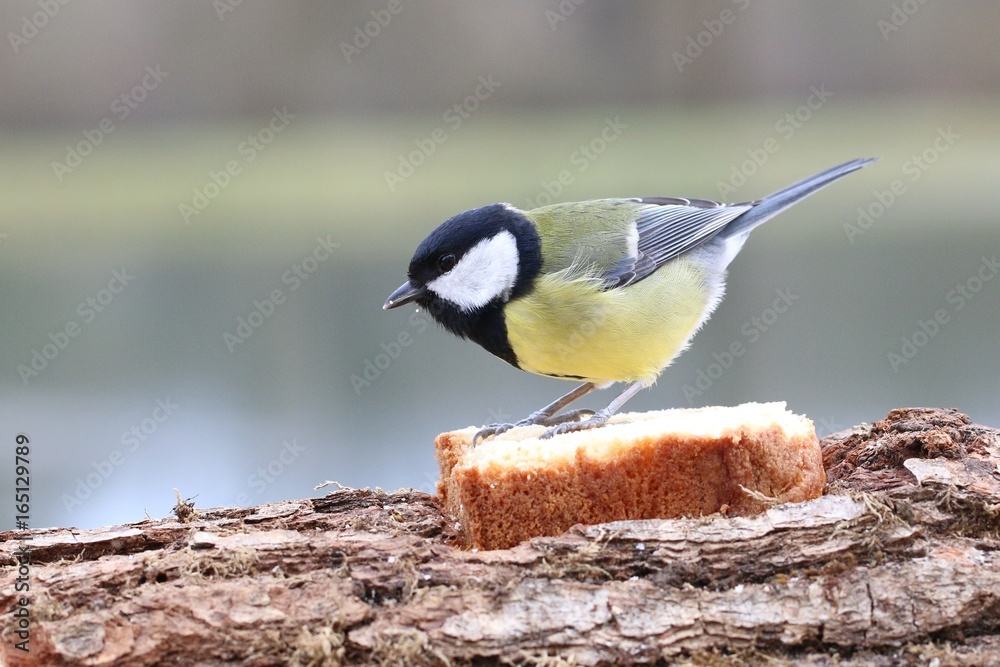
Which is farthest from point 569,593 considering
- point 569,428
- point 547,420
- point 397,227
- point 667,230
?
point 397,227

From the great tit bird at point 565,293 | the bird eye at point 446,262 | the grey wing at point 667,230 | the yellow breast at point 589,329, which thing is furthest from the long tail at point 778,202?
the bird eye at point 446,262

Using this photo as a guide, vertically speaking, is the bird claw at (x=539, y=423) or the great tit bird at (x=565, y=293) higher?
the great tit bird at (x=565, y=293)

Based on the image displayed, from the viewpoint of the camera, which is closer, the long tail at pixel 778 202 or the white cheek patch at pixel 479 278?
the white cheek patch at pixel 479 278

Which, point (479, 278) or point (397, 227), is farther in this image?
point (397, 227)

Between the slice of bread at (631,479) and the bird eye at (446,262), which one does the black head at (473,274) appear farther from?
the slice of bread at (631,479)

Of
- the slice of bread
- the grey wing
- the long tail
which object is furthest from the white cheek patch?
the long tail

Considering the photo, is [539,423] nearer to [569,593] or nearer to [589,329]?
[589,329]

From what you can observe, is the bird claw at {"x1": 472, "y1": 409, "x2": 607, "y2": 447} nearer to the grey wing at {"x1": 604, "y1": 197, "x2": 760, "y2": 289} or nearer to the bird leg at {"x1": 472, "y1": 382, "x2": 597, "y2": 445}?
the bird leg at {"x1": 472, "y1": 382, "x2": 597, "y2": 445}
